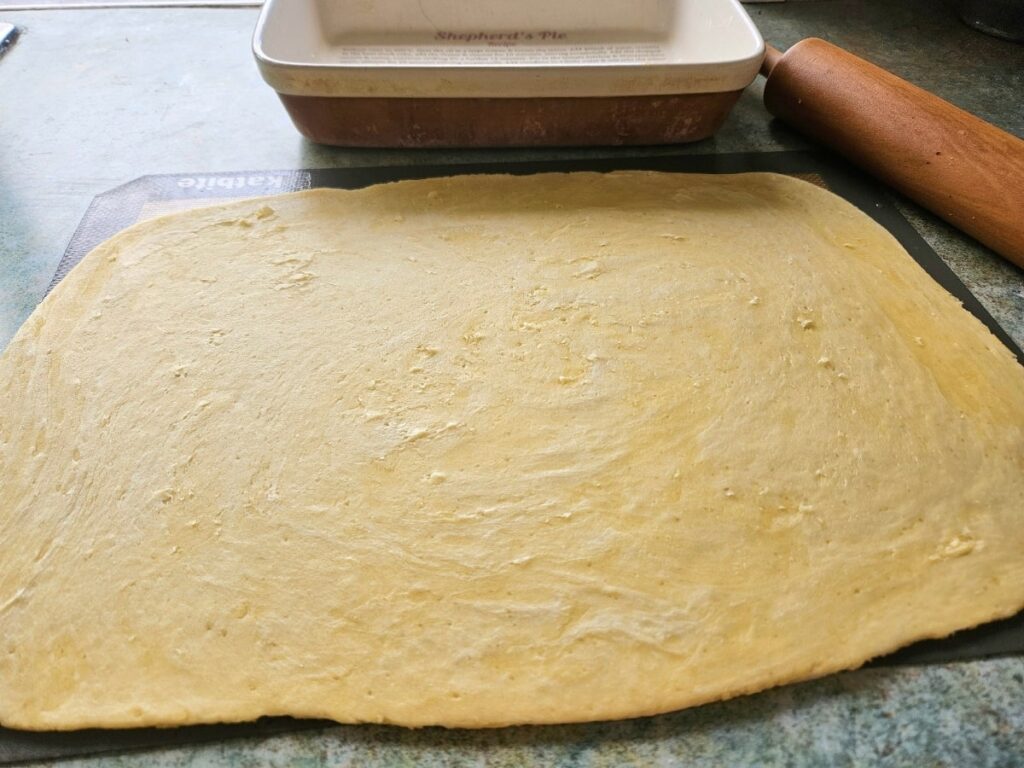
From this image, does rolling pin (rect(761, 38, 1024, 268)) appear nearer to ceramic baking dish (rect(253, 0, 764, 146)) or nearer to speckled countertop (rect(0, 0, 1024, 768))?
speckled countertop (rect(0, 0, 1024, 768))

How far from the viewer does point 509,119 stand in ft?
4.85

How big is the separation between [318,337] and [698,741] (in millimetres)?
827

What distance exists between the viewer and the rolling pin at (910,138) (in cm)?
132

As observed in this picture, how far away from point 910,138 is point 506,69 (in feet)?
2.77

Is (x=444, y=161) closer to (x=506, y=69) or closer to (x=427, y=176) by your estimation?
Answer: (x=427, y=176)

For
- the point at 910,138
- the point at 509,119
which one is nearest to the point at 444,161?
the point at 509,119

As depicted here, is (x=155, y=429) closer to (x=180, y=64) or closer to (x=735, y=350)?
(x=735, y=350)

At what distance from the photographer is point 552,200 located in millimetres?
1396

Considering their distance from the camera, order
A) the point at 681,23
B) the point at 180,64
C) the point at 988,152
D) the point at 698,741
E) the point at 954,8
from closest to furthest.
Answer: the point at 698,741
the point at 988,152
the point at 681,23
the point at 180,64
the point at 954,8

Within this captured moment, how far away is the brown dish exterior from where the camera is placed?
1.44m

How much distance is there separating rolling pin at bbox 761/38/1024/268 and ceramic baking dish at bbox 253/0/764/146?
19 cm

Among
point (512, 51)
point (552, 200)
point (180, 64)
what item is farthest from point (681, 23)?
point (180, 64)

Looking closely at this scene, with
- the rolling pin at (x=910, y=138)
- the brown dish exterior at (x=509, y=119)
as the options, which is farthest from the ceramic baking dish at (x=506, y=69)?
the rolling pin at (x=910, y=138)

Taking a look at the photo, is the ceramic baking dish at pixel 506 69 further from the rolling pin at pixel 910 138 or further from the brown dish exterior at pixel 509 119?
the rolling pin at pixel 910 138
